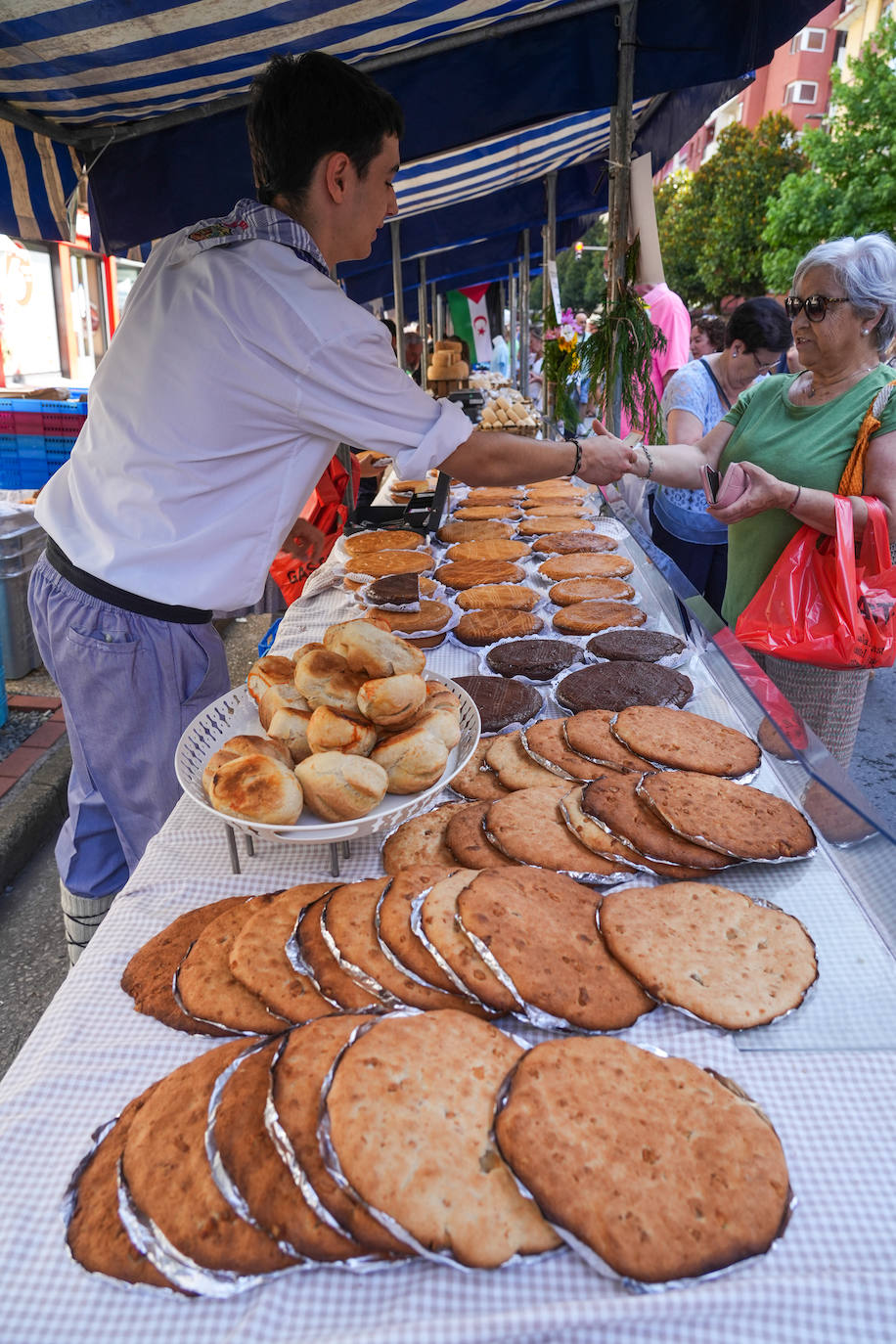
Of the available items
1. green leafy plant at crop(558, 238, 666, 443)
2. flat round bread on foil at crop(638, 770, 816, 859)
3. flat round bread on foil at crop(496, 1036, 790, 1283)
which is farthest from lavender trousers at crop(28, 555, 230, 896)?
green leafy plant at crop(558, 238, 666, 443)

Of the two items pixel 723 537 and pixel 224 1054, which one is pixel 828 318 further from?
pixel 224 1054

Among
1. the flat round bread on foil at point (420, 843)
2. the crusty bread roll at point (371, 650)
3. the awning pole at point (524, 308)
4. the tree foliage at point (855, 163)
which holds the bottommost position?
the flat round bread on foil at point (420, 843)

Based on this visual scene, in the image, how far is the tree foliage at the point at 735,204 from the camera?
28125 mm

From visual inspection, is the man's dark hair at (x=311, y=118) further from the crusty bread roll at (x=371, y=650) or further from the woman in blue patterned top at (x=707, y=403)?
the woman in blue patterned top at (x=707, y=403)

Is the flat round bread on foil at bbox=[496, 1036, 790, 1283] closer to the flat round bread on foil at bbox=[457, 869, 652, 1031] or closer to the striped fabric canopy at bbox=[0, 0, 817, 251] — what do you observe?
the flat round bread on foil at bbox=[457, 869, 652, 1031]

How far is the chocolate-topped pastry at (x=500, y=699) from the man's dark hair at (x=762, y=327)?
3.15 meters

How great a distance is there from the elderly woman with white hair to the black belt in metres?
1.51

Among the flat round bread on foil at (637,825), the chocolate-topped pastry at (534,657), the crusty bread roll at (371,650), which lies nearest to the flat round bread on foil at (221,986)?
the crusty bread roll at (371,650)

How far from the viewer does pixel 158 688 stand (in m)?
2.21

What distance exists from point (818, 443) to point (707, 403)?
2.00 meters

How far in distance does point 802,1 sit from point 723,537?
8.28 feet

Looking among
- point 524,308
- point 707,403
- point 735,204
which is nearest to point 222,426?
point 707,403

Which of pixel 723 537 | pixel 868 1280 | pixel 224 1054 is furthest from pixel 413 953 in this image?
pixel 723 537

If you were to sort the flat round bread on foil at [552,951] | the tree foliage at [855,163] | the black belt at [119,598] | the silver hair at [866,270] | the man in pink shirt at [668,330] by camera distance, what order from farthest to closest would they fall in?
the tree foliage at [855,163]
the man in pink shirt at [668,330]
the silver hair at [866,270]
the black belt at [119,598]
the flat round bread on foil at [552,951]
